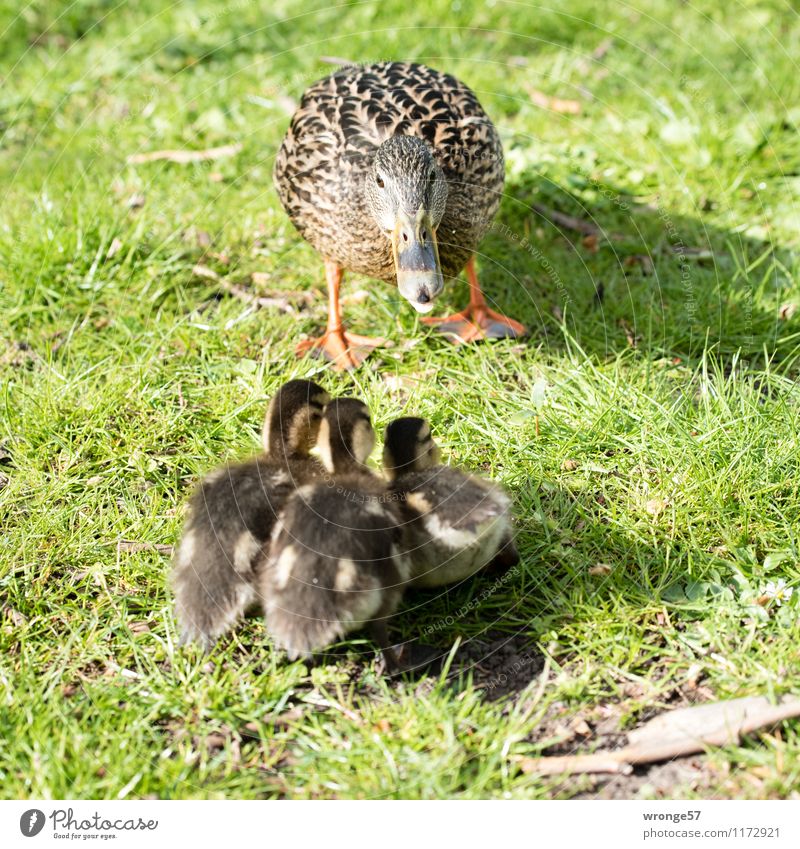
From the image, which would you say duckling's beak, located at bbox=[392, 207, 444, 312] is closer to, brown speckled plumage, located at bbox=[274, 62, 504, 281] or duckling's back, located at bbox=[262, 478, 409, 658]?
brown speckled plumage, located at bbox=[274, 62, 504, 281]

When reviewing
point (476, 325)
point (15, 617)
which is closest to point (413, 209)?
point (476, 325)

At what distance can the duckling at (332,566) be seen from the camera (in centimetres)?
250

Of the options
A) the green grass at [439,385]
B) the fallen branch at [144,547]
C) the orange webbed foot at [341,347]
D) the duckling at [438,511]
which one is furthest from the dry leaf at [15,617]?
the orange webbed foot at [341,347]

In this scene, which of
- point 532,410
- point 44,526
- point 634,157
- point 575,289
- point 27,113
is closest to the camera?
point 44,526

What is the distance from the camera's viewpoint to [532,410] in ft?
11.6

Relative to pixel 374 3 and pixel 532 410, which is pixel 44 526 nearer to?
pixel 532 410

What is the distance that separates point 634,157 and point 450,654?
140 inches

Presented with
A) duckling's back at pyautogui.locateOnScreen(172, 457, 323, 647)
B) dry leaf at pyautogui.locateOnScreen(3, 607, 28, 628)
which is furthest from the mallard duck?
dry leaf at pyautogui.locateOnScreen(3, 607, 28, 628)

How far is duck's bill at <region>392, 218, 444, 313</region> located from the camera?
3.19 m

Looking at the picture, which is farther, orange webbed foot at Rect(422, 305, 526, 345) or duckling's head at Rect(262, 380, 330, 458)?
orange webbed foot at Rect(422, 305, 526, 345)

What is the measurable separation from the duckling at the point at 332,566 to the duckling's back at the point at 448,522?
0.20 ft

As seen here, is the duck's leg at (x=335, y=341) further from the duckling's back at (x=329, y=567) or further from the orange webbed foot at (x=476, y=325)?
the duckling's back at (x=329, y=567)

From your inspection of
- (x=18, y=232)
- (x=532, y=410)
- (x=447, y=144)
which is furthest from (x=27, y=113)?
(x=532, y=410)

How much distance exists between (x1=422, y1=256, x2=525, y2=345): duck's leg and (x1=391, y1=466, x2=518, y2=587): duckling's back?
131 cm
